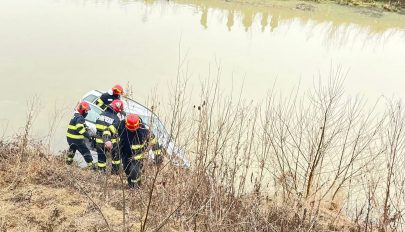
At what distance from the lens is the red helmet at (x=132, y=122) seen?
23.0ft

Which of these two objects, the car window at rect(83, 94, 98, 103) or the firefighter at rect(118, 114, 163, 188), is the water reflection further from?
the firefighter at rect(118, 114, 163, 188)

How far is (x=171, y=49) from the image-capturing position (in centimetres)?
1661

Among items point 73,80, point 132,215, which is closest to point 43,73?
point 73,80

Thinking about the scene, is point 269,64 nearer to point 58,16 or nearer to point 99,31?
point 99,31

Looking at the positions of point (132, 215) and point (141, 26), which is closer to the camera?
point (132, 215)

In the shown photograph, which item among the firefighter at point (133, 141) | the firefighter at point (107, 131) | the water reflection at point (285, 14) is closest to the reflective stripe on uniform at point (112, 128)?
the firefighter at point (107, 131)

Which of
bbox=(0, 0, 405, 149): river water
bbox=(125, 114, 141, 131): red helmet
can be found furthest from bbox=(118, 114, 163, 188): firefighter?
bbox=(0, 0, 405, 149): river water

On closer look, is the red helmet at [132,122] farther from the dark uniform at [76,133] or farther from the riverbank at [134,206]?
the dark uniform at [76,133]

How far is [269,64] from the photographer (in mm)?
15867

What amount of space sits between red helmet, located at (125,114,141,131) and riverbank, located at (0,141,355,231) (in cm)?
103

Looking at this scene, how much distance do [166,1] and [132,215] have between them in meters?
22.1

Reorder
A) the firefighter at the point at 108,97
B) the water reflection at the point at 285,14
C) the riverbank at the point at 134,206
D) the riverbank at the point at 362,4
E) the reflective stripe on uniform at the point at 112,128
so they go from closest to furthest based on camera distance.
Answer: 1. the riverbank at the point at 134,206
2. the reflective stripe on uniform at the point at 112,128
3. the firefighter at the point at 108,97
4. the water reflection at the point at 285,14
5. the riverbank at the point at 362,4

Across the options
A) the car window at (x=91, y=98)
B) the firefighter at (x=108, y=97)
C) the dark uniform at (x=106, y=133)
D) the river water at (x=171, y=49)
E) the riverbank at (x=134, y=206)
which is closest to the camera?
the riverbank at (x=134, y=206)

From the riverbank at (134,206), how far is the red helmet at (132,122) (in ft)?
3.40
